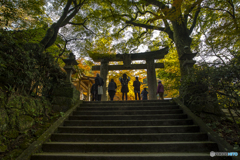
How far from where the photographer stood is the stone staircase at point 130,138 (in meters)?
2.73

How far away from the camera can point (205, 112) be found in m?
4.29

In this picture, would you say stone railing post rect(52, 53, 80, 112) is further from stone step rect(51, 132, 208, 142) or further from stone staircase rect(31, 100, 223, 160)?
stone step rect(51, 132, 208, 142)

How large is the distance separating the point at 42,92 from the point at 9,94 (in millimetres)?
1470

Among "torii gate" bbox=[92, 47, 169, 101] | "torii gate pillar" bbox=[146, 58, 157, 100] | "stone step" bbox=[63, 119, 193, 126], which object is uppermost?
"torii gate" bbox=[92, 47, 169, 101]

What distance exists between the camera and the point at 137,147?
9.70 feet

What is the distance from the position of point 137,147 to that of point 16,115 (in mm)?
3022

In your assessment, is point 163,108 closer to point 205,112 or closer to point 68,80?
point 205,112

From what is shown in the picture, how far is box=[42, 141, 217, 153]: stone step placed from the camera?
291cm

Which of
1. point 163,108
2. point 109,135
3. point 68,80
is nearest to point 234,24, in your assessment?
point 163,108

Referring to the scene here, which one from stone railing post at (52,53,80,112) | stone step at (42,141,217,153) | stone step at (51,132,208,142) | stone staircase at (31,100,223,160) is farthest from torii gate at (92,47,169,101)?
stone step at (42,141,217,153)

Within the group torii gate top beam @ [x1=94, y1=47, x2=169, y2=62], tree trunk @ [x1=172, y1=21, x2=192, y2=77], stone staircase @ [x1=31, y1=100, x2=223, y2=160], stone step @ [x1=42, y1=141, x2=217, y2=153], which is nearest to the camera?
stone staircase @ [x1=31, y1=100, x2=223, y2=160]

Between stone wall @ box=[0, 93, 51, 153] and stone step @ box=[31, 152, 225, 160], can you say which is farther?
stone wall @ box=[0, 93, 51, 153]

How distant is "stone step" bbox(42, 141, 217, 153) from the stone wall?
0.85 m

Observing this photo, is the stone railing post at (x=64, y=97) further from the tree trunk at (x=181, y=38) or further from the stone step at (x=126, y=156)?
the tree trunk at (x=181, y=38)
